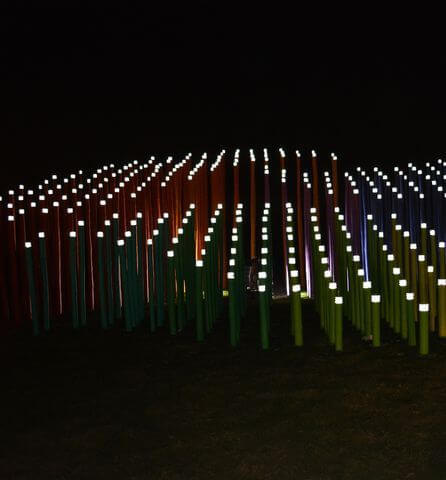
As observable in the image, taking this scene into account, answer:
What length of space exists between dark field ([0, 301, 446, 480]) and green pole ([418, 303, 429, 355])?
2.7 inches

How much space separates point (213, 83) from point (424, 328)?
656 inches

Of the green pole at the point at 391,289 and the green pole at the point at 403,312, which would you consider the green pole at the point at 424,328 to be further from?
the green pole at the point at 391,289

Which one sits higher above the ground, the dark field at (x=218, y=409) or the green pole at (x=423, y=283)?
the green pole at (x=423, y=283)

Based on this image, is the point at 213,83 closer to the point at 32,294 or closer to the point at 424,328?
the point at 32,294

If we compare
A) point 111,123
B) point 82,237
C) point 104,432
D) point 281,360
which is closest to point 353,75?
point 111,123

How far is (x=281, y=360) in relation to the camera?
5738 mm

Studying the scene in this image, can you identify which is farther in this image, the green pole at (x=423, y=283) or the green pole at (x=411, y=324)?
the green pole at (x=423, y=283)

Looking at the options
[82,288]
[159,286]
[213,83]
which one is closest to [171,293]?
[159,286]

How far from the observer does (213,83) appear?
21.8 m

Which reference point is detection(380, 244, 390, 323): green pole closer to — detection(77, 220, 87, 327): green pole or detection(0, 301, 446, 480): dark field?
detection(0, 301, 446, 480): dark field

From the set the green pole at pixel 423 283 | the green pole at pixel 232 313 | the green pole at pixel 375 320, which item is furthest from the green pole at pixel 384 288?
the green pole at pixel 232 313

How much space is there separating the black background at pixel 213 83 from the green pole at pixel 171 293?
31.8 ft

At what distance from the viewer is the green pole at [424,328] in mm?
5574

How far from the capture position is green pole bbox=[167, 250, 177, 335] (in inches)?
256
